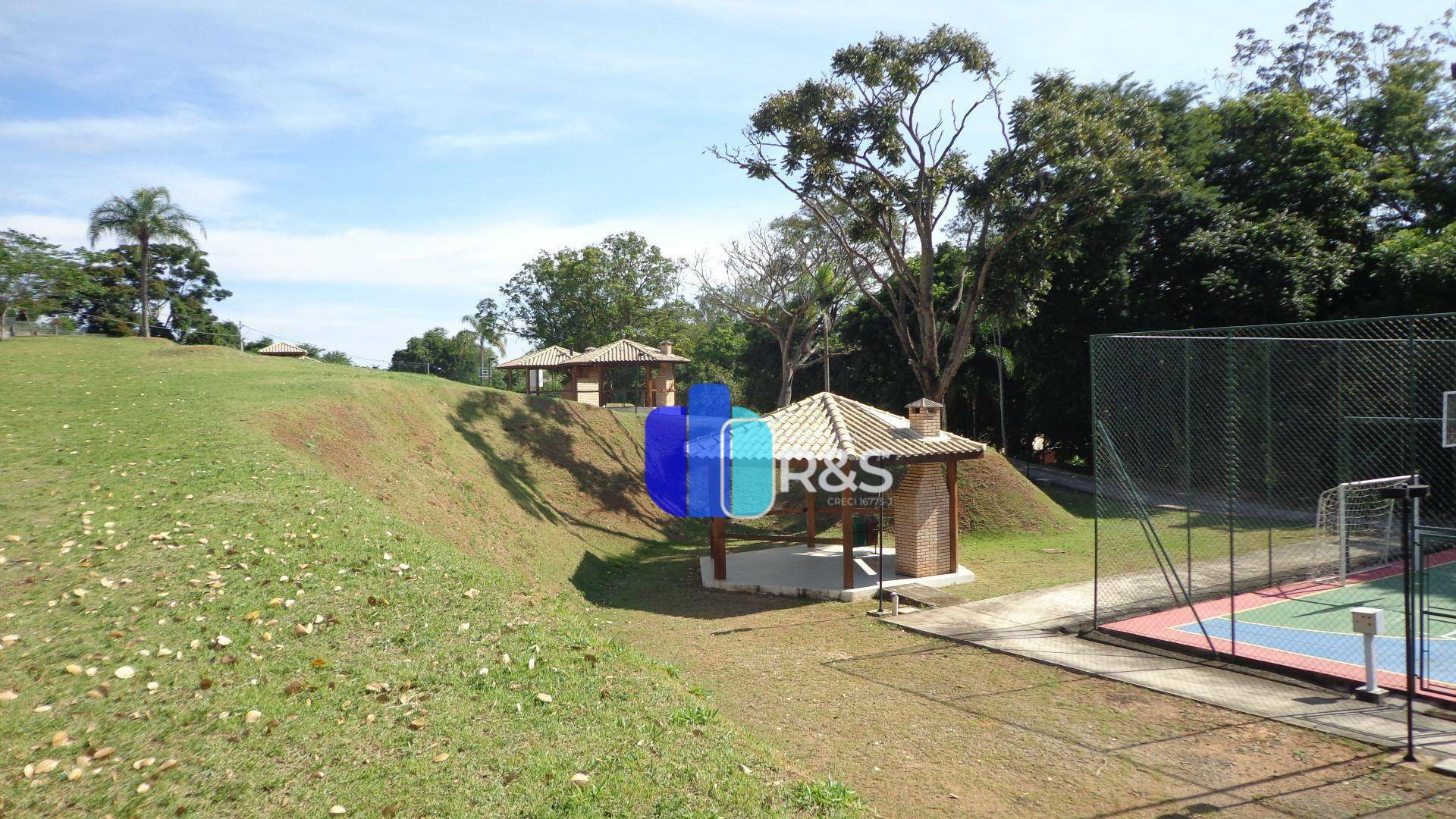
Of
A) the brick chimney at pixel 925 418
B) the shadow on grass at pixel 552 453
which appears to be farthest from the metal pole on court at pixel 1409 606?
the shadow on grass at pixel 552 453

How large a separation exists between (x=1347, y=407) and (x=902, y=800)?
17748 millimetres

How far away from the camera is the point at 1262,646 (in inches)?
409

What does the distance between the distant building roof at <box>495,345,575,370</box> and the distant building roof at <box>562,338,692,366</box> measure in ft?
2.39

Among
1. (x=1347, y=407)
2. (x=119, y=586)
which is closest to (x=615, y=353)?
(x=1347, y=407)

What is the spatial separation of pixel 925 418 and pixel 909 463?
105 cm

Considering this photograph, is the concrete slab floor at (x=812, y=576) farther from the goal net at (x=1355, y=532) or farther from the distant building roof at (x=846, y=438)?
the goal net at (x=1355, y=532)

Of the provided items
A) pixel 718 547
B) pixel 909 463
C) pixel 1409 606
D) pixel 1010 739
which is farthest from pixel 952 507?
pixel 1409 606

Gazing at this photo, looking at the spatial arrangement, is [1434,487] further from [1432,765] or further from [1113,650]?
[1432,765]

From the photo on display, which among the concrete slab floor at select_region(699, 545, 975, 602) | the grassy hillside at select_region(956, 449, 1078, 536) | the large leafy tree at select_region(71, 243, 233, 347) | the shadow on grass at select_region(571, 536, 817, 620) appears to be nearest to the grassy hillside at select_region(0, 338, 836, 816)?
the shadow on grass at select_region(571, 536, 817, 620)

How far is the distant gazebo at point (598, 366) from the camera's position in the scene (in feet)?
113

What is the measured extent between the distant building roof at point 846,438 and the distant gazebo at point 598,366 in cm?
1712

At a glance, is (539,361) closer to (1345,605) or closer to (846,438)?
(846,438)

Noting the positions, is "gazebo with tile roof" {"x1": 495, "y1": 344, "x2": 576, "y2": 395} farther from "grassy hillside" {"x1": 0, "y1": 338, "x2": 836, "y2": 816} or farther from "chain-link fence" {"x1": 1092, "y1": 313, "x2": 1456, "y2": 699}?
"chain-link fence" {"x1": 1092, "y1": 313, "x2": 1456, "y2": 699}
